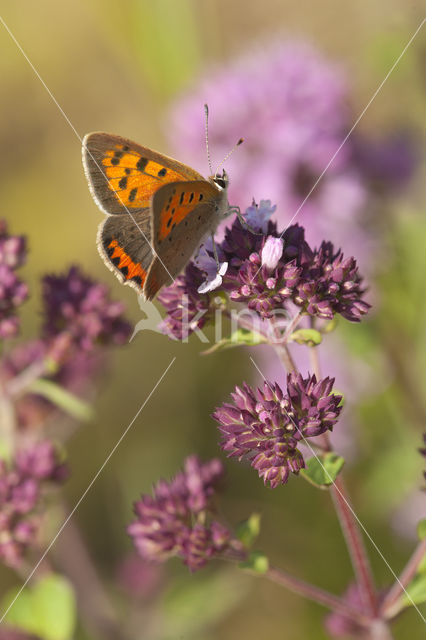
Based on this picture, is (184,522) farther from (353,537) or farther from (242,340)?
(242,340)

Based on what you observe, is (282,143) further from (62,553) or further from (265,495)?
(62,553)

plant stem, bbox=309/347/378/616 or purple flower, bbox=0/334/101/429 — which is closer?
plant stem, bbox=309/347/378/616

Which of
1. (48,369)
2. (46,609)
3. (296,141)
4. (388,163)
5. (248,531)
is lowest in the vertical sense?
(46,609)

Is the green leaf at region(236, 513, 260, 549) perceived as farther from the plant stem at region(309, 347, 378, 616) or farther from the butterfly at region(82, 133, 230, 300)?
the butterfly at region(82, 133, 230, 300)

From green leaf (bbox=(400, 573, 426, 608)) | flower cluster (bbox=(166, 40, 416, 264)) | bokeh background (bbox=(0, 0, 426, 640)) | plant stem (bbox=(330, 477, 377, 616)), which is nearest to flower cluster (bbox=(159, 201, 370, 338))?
plant stem (bbox=(330, 477, 377, 616))

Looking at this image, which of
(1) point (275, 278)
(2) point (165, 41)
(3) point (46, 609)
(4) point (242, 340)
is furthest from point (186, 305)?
(2) point (165, 41)

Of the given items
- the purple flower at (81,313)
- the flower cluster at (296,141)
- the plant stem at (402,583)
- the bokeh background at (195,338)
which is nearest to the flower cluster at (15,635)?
the bokeh background at (195,338)

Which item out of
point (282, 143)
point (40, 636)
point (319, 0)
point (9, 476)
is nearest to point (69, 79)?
point (319, 0)
